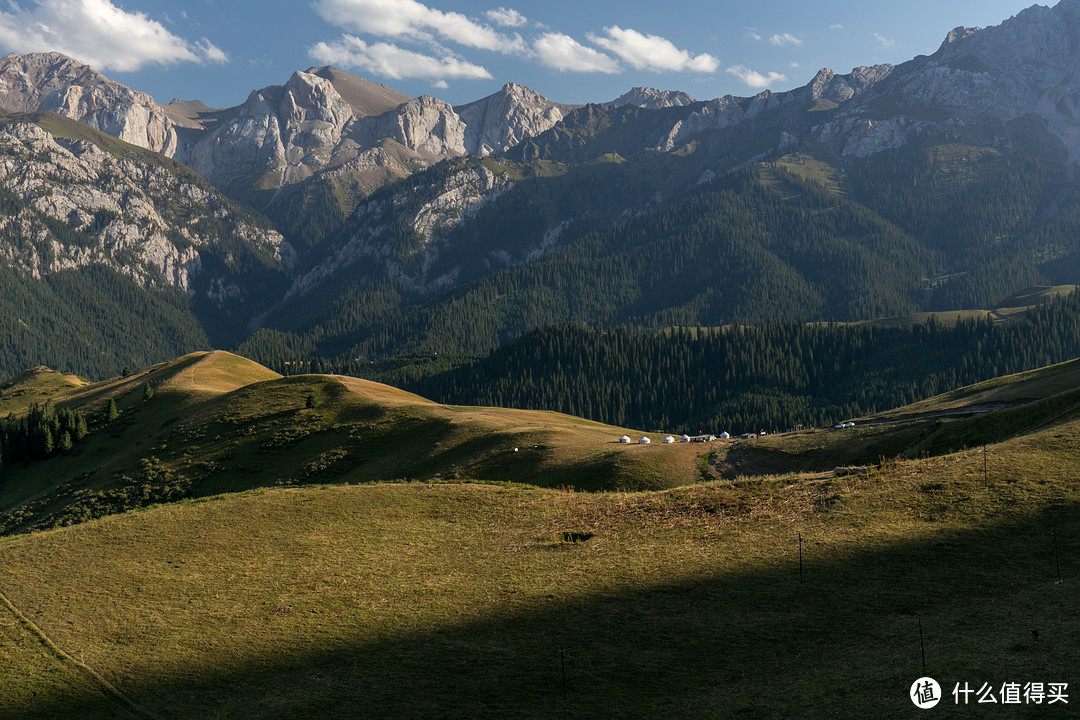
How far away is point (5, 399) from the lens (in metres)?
172

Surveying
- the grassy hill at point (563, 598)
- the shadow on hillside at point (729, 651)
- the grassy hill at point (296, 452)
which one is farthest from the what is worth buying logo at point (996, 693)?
the grassy hill at point (296, 452)

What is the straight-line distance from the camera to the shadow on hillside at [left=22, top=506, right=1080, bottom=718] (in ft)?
78.8

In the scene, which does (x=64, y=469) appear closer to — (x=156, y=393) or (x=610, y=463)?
(x=156, y=393)

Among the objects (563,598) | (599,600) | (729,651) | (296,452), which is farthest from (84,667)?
(296,452)

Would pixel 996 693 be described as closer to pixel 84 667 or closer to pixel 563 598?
pixel 563 598

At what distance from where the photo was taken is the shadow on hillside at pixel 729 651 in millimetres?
24016

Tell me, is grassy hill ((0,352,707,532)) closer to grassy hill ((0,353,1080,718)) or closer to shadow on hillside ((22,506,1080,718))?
grassy hill ((0,353,1080,718))

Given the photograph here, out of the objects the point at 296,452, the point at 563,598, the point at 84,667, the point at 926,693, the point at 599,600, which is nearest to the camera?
the point at 926,693

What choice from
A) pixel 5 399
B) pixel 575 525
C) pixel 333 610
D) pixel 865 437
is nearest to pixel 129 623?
pixel 333 610

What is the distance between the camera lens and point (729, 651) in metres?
27.6

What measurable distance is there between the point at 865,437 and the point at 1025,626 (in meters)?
48.9

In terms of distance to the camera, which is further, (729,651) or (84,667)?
(84,667)

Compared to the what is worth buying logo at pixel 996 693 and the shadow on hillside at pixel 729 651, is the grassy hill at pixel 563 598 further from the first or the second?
the what is worth buying logo at pixel 996 693

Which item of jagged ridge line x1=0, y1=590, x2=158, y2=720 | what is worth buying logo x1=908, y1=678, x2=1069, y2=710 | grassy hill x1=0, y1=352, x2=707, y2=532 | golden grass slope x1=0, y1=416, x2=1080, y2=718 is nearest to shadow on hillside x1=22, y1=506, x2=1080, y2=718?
golden grass slope x1=0, y1=416, x2=1080, y2=718
